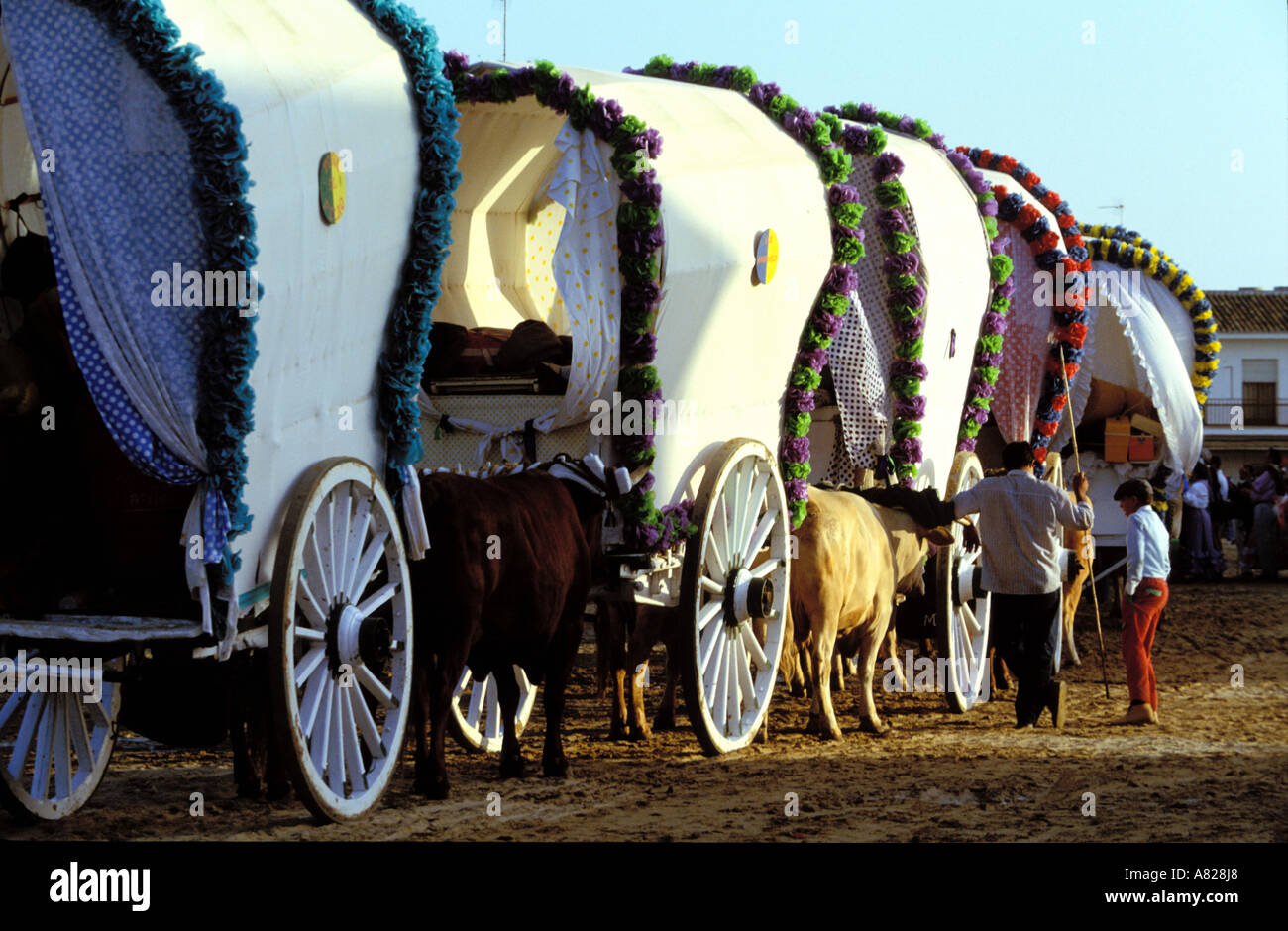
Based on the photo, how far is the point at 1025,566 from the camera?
10055 mm

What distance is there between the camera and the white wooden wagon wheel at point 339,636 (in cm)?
640

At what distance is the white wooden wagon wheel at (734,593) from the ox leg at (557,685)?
0.65 m

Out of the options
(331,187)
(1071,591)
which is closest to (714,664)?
(331,187)

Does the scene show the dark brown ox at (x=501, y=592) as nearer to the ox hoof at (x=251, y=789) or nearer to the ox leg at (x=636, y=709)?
the ox hoof at (x=251, y=789)

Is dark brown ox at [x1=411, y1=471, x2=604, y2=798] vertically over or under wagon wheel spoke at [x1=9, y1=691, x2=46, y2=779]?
over

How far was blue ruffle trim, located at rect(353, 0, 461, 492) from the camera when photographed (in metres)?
7.47

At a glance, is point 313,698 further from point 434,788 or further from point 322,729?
point 434,788

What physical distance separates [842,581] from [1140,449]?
20.6ft

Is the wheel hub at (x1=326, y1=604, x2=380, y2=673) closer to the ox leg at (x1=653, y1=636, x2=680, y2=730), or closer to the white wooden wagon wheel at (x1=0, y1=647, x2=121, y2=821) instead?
the white wooden wagon wheel at (x1=0, y1=647, x2=121, y2=821)

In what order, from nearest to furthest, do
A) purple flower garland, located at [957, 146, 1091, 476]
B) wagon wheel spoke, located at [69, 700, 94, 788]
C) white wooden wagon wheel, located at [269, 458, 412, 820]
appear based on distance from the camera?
white wooden wagon wheel, located at [269, 458, 412, 820]
wagon wheel spoke, located at [69, 700, 94, 788]
purple flower garland, located at [957, 146, 1091, 476]

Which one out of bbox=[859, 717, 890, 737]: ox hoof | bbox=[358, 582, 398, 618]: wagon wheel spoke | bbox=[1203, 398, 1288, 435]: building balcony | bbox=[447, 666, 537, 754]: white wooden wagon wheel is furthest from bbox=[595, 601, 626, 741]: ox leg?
bbox=[1203, 398, 1288, 435]: building balcony

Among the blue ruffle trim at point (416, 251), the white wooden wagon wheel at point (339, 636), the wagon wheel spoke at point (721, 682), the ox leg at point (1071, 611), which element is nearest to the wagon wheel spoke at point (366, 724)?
the white wooden wagon wheel at point (339, 636)

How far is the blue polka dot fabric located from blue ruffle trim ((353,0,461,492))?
1.48m

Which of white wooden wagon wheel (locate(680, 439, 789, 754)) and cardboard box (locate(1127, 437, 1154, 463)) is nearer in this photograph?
white wooden wagon wheel (locate(680, 439, 789, 754))
